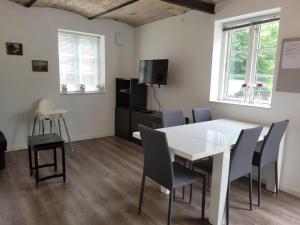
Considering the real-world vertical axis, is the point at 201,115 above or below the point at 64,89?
below

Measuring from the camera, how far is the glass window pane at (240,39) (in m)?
3.22

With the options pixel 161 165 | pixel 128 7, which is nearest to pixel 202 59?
pixel 128 7

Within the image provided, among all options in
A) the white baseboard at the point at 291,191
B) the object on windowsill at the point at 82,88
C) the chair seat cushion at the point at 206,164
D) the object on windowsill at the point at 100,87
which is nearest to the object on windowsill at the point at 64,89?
the object on windowsill at the point at 82,88

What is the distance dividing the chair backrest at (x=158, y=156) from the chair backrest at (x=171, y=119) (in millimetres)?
783

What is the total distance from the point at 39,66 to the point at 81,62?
2.84ft

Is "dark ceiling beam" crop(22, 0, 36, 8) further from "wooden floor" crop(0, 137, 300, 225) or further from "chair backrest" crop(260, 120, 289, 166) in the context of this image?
"chair backrest" crop(260, 120, 289, 166)

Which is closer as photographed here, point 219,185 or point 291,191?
point 219,185

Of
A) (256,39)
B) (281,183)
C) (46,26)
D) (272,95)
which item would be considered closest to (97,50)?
(46,26)

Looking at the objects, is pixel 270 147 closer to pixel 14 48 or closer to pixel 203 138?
pixel 203 138

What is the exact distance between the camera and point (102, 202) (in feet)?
7.95

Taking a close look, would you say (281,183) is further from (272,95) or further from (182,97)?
(182,97)

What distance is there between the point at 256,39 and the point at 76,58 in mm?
3214

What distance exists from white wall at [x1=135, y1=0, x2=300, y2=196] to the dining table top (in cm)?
31

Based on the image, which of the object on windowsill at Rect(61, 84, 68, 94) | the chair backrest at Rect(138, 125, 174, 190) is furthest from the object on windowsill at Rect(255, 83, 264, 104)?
the object on windowsill at Rect(61, 84, 68, 94)
